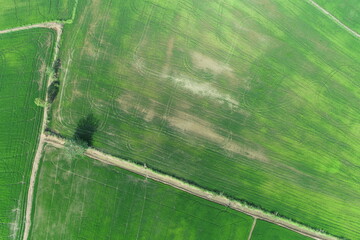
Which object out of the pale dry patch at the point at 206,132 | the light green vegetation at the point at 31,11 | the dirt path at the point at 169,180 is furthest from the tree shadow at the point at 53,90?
the pale dry patch at the point at 206,132

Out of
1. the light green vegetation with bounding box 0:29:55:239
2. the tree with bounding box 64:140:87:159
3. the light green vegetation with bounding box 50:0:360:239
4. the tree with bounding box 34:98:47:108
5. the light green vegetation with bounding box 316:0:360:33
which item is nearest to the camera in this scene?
the tree with bounding box 64:140:87:159

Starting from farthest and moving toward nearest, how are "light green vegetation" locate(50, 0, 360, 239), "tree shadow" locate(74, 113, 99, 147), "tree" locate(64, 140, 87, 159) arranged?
"light green vegetation" locate(50, 0, 360, 239) < "tree shadow" locate(74, 113, 99, 147) < "tree" locate(64, 140, 87, 159)

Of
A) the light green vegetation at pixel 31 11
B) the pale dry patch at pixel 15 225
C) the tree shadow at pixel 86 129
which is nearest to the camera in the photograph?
the pale dry patch at pixel 15 225

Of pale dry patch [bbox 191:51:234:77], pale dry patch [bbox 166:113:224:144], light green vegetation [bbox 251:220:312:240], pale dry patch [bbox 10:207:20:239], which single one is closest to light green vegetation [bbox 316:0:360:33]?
pale dry patch [bbox 191:51:234:77]

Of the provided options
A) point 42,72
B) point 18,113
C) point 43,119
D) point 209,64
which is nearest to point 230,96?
point 209,64

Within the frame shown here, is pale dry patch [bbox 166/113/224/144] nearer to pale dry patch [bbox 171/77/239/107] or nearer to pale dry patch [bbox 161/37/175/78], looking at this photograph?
pale dry patch [bbox 171/77/239/107]

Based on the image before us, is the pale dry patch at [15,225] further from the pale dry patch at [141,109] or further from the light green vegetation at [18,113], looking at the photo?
the pale dry patch at [141,109]

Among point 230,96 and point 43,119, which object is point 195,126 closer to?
point 230,96
